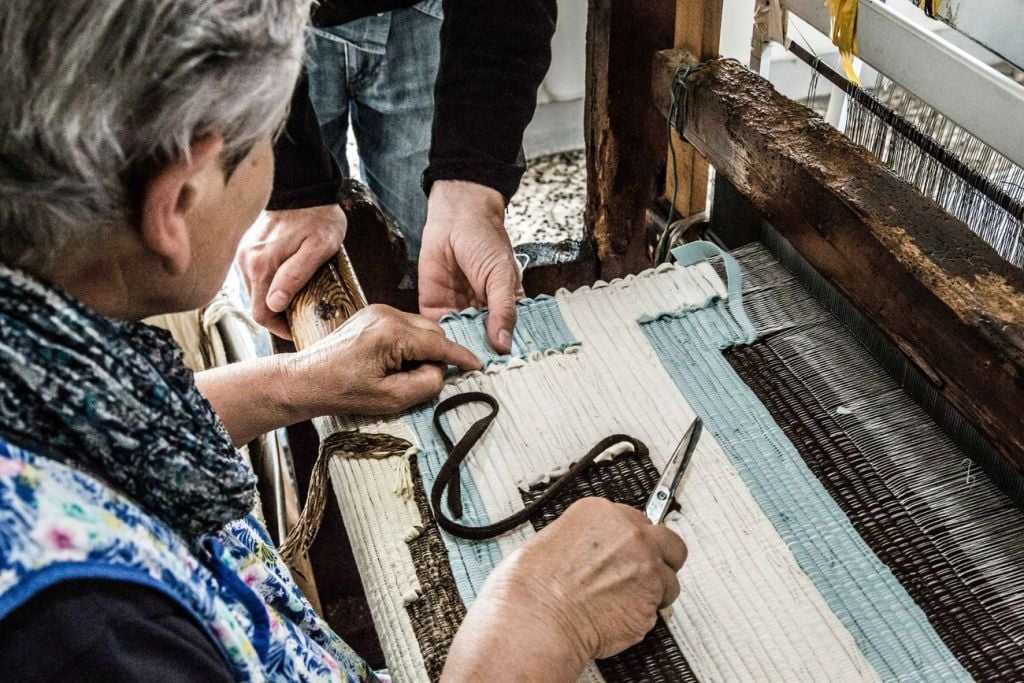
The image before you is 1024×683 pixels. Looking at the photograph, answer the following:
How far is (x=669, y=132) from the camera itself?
4.36 feet

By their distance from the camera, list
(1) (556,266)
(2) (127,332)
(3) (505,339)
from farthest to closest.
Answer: (1) (556,266), (3) (505,339), (2) (127,332)

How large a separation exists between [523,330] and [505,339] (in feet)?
0.14

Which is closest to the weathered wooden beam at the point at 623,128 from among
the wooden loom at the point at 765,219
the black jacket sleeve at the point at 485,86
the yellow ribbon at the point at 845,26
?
the wooden loom at the point at 765,219

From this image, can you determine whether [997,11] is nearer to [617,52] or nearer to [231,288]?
[617,52]

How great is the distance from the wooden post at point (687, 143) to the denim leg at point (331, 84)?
2.40 feet

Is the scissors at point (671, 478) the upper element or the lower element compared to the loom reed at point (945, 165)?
lower

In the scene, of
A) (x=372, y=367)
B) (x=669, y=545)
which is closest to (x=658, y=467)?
(x=669, y=545)

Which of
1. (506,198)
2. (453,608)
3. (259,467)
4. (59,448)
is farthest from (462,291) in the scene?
(59,448)

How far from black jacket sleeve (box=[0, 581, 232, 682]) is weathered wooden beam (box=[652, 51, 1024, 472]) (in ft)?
2.43

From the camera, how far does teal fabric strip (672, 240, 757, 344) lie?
1147 millimetres

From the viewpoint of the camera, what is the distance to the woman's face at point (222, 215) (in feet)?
2.04

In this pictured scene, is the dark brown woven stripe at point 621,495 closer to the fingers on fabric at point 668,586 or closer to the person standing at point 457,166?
the fingers on fabric at point 668,586

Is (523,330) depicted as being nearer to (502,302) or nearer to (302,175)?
(502,302)

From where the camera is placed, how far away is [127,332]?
2.08 ft
